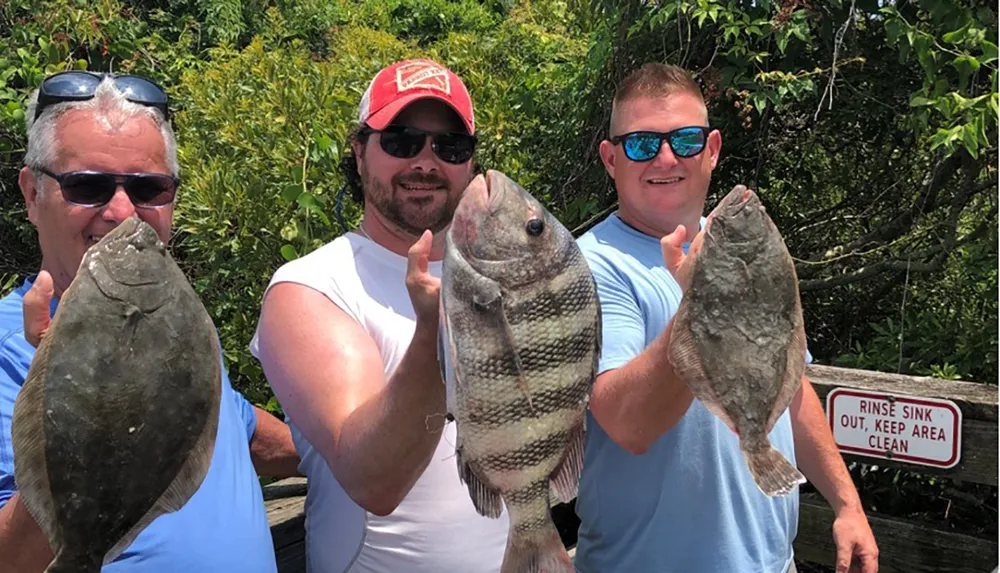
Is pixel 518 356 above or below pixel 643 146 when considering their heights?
below

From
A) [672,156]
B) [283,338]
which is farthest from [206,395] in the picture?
[672,156]

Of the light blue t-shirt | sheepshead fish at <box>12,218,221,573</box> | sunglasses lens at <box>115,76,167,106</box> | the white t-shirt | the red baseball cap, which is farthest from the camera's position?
the red baseball cap

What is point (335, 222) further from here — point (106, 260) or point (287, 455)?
point (106, 260)

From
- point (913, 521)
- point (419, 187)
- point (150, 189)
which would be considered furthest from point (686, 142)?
point (913, 521)

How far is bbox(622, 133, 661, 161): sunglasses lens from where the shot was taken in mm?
2406

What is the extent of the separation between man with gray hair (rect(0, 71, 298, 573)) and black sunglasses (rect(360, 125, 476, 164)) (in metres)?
0.61

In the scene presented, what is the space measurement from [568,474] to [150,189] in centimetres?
112

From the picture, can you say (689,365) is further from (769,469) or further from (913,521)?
(913,521)

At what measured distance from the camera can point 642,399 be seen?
6.22 ft

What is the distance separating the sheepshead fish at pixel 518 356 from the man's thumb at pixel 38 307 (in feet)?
2.25

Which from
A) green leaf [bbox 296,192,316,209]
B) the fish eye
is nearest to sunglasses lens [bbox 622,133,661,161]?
the fish eye

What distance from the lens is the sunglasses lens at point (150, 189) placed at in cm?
185

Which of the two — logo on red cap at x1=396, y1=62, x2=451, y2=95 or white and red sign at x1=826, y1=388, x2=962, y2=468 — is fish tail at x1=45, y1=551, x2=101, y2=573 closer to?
logo on red cap at x1=396, y1=62, x2=451, y2=95

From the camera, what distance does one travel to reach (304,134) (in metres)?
4.24
